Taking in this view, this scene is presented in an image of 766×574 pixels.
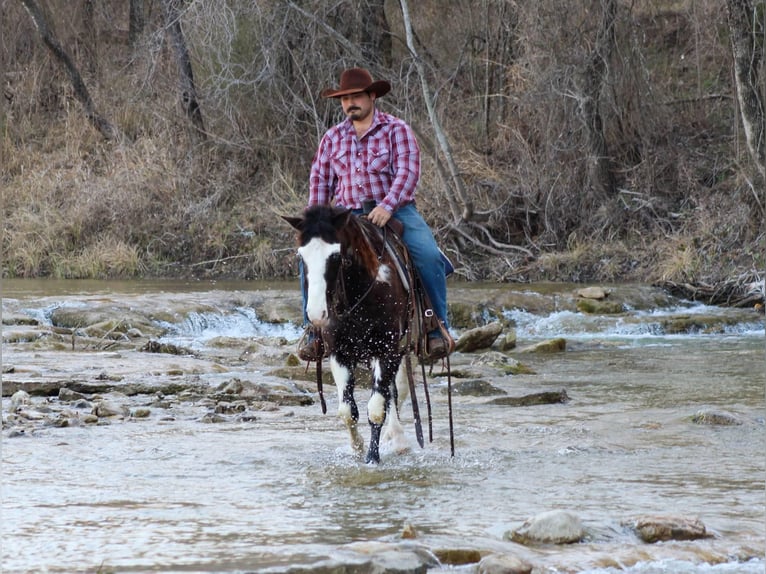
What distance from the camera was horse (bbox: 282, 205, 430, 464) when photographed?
273 inches

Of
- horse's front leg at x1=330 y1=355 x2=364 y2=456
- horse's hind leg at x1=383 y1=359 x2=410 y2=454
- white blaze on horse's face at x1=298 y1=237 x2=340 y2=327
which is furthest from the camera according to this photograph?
horse's hind leg at x1=383 y1=359 x2=410 y2=454

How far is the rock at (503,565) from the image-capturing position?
204 inches

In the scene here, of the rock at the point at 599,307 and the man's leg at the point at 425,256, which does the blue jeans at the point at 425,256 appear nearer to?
the man's leg at the point at 425,256

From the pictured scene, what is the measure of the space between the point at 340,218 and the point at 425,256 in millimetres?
1225

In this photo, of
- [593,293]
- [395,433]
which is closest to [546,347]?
[593,293]

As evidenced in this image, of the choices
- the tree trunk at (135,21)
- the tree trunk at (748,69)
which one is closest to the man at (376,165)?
the tree trunk at (748,69)

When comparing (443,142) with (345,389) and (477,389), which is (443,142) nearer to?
(477,389)

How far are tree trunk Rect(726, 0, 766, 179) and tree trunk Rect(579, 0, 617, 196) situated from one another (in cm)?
268

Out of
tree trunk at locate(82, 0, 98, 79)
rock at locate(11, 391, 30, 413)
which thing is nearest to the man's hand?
rock at locate(11, 391, 30, 413)

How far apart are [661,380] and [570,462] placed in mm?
5018

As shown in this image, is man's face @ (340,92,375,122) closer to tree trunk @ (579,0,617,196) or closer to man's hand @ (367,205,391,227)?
man's hand @ (367,205,391,227)

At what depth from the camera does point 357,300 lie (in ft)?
24.5

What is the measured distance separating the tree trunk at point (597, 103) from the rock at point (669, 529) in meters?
18.1

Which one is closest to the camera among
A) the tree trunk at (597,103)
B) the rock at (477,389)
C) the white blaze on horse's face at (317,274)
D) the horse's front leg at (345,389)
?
the white blaze on horse's face at (317,274)
